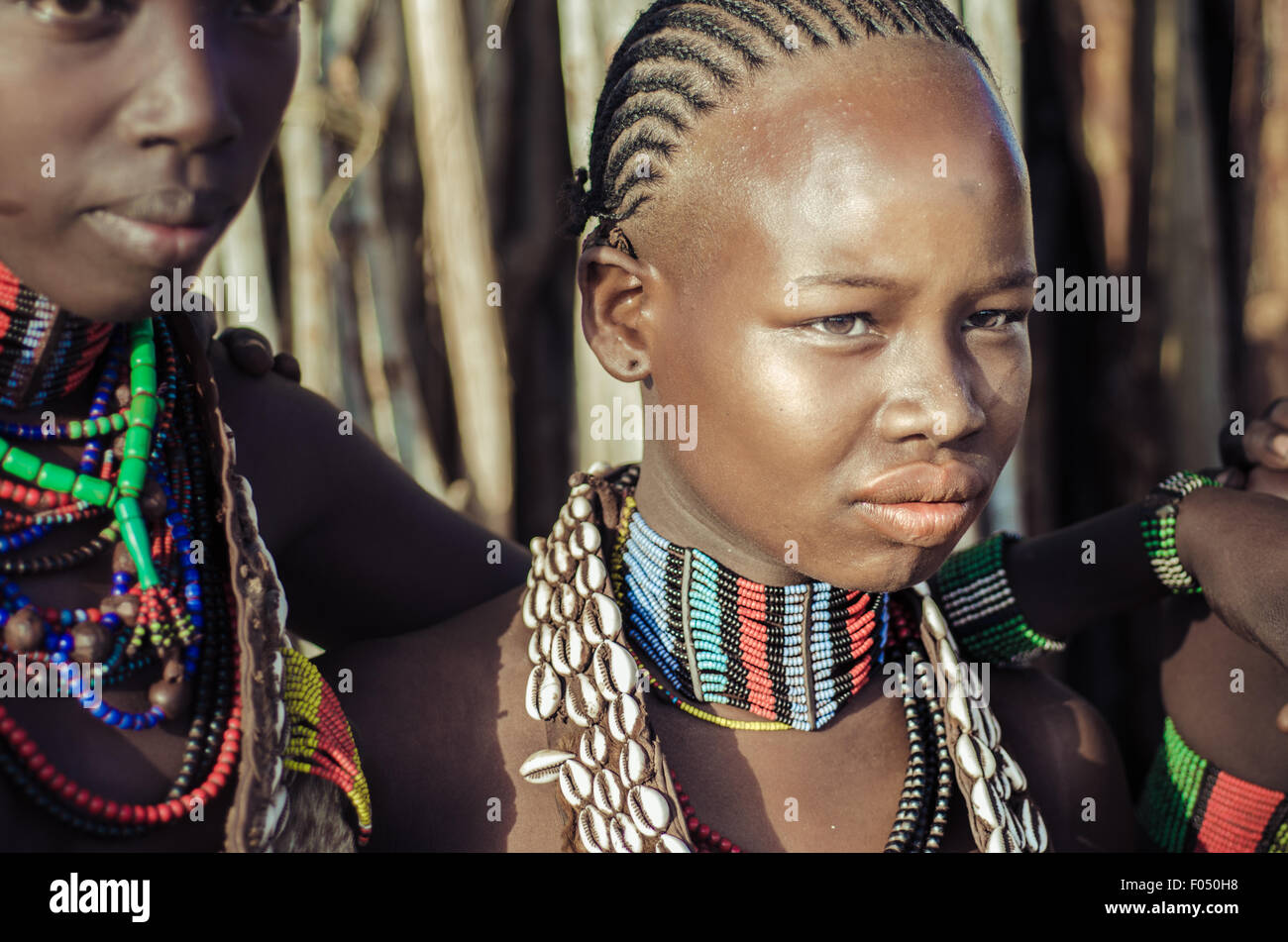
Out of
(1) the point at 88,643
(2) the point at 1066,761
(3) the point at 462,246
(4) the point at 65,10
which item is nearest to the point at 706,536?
(2) the point at 1066,761

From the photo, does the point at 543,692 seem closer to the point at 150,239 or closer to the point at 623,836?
the point at 623,836

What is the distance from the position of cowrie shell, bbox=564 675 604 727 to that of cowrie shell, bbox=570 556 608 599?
0.38 feet

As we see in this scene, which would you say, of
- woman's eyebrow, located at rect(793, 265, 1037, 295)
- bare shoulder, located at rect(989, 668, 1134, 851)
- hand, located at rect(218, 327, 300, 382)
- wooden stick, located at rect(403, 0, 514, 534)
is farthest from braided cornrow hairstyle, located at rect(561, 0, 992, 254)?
wooden stick, located at rect(403, 0, 514, 534)

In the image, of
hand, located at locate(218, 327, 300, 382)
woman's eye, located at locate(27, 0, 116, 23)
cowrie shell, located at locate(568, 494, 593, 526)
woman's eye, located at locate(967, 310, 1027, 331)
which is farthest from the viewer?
cowrie shell, located at locate(568, 494, 593, 526)

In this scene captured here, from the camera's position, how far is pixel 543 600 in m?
1.73

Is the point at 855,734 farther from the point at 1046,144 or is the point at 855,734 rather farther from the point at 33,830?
the point at 1046,144

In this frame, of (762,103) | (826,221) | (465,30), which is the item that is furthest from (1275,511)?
(465,30)

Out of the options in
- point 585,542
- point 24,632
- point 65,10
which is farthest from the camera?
point 585,542

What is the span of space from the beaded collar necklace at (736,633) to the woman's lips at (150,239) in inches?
29.4

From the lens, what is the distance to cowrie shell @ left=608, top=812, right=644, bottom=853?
153 centimetres

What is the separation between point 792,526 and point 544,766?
17.3 inches

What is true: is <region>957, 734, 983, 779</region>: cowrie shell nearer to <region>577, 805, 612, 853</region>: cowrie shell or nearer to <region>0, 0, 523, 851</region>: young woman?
<region>577, 805, 612, 853</region>: cowrie shell

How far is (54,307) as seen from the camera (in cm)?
135

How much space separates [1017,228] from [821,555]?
1.52 ft
